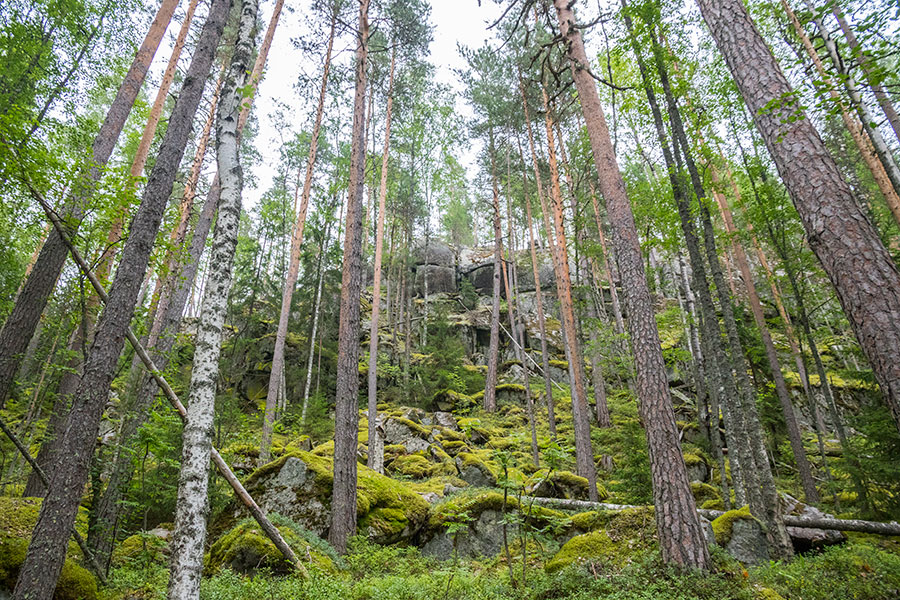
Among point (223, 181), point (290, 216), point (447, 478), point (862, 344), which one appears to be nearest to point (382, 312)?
point (290, 216)

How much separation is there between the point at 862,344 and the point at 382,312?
24.7 metres

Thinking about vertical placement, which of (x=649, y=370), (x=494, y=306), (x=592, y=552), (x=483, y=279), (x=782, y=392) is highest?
(x=483, y=279)

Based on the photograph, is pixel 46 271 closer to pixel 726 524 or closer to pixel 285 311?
pixel 285 311

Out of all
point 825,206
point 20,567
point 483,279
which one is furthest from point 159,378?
point 483,279

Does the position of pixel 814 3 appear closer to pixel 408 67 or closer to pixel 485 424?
pixel 408 67

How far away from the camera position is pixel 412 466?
37.4 feet

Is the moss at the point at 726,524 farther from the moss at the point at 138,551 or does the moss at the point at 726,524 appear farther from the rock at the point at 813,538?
the moss at the point at 138,551

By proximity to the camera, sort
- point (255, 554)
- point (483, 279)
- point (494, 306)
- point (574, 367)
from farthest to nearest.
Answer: point (483, 279), point (494, 306), point (574, 367), point (255, 554)

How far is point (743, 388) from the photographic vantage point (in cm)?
809

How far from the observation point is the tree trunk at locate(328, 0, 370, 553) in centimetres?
658

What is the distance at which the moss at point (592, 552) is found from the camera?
478 cm

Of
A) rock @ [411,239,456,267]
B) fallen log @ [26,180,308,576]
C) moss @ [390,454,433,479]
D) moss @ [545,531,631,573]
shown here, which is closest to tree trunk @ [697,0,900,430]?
moss @ [545,531,631,573]

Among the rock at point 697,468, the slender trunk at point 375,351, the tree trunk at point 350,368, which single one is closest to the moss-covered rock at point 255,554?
the tree trunk at point 350,368

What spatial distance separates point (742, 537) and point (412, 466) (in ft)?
26.0
